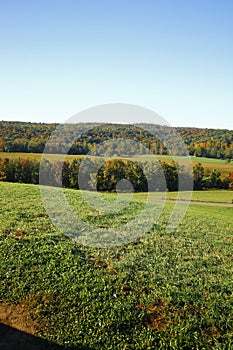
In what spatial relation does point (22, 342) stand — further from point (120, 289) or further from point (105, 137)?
point (105, 137)

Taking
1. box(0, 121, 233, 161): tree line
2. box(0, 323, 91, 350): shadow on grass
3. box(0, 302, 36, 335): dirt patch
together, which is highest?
box(0, 121, 233, 161): tree line

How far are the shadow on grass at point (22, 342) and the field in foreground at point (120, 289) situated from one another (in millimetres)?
107

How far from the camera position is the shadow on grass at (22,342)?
526 centimetres

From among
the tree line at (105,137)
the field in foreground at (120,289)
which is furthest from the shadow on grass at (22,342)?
the tree line at (105,137)

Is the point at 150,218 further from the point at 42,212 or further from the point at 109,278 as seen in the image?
the point at 109,278

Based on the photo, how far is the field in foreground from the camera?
5.65m

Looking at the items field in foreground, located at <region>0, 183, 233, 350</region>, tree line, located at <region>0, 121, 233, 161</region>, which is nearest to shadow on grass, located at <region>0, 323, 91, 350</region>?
field in foreground, located at <region>0, 183, 233, 350</region>

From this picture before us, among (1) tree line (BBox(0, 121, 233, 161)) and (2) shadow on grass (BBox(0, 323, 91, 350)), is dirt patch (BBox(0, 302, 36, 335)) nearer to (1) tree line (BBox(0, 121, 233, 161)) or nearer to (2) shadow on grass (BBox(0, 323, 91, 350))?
(2) shadow on grass (BBox(0, 323, 91, 350))

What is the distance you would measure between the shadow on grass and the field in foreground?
107 millimetres

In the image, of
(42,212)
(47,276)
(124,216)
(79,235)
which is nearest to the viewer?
(47,276)

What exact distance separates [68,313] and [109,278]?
1.56 metres

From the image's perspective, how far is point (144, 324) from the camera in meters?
5.91

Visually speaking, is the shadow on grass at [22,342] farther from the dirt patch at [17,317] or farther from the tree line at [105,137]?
the tree line at [105,137]

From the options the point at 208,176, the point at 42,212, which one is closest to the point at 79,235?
the point at 42,212
